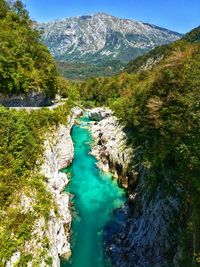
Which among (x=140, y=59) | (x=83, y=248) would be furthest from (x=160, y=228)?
(x=140, y=59)

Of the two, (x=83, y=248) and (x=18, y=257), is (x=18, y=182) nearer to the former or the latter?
(x=18, y=257)

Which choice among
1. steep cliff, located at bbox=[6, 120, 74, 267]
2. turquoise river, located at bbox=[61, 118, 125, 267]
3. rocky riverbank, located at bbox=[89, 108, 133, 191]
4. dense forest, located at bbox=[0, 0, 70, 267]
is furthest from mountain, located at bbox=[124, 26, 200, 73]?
steep cliff, located at bbox=[6, 120, 74, 267]

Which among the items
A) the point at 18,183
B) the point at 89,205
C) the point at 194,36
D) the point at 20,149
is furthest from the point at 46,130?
the point at 194,36

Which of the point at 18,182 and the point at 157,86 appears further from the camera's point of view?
the point at 157,86

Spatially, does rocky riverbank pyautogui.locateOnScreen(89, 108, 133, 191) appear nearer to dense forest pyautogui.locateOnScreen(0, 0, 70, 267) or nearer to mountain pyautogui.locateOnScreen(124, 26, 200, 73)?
dense forest pyautogui.locateOnScreen(0, 0, 70, 267)

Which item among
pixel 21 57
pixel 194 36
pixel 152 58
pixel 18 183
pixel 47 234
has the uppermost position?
pixel 194 36

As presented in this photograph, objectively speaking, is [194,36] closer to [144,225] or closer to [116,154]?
[116,154]
